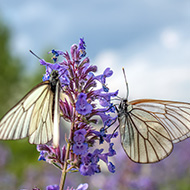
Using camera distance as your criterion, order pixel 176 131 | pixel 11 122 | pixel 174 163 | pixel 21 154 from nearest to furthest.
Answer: pixel 11 122 → pixel 176 131 → pixel 174 163 → pixel 21 154

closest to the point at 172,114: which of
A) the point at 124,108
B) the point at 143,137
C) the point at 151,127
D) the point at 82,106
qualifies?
the point at 151,127

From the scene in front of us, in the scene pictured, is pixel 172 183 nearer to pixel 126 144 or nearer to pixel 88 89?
pixel 126 144

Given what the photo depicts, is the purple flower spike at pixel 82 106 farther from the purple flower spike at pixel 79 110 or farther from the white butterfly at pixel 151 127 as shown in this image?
the white butterfly at pixel 151 127

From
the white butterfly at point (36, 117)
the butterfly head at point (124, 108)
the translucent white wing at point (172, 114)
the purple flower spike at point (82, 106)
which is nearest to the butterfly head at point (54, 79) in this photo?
the white butterfly at point (36, 117)

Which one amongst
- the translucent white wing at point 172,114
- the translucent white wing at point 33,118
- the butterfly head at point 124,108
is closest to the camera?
the translucent white wing at point 33,118

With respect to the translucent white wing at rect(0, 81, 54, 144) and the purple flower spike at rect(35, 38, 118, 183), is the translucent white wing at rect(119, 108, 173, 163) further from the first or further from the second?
the translucent white wing at rect(0, 81, 54, 144)

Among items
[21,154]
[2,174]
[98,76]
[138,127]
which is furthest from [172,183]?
[21,154]
